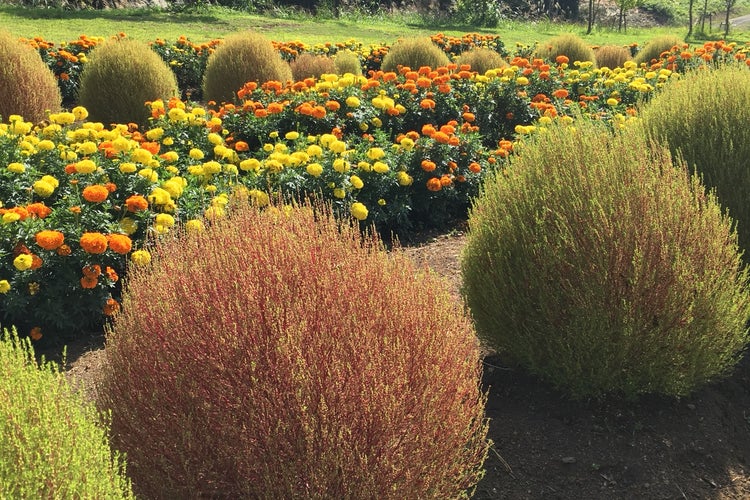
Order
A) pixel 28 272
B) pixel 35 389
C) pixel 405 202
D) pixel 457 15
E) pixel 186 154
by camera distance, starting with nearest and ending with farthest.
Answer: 1. pixel 35 389
2. pixel 28 272
3. pixel 405 202
4. pixel 186 154
5. pixel 457 15

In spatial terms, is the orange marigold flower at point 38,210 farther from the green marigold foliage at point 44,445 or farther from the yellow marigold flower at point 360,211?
the green marigold foliage at point 44,445

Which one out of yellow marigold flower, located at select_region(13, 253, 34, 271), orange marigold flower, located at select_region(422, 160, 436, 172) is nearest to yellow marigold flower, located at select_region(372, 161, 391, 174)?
orange marigold flower, located at select_region(422, 160, 436, 172)

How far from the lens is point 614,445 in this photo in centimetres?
304

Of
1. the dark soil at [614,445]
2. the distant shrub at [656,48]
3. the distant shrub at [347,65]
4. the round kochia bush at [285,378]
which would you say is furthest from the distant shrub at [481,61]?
the round kochia bush at [285,378]

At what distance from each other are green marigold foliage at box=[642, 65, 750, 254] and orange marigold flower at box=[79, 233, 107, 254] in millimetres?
3208

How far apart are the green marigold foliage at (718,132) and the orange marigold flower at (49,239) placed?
3.49 meters

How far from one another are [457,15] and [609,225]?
3160cm

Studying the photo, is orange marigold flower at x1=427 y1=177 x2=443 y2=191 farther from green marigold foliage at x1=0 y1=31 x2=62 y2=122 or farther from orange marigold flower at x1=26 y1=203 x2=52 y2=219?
green marigold foliage at x1=0 y1=31 x2=62 y2=122

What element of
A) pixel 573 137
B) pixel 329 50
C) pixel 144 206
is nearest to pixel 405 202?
pixel 144 206

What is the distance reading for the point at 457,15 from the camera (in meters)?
32.3

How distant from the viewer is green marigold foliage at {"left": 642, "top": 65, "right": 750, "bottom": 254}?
3863 mm

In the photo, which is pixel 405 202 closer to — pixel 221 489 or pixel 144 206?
pixel 144 206

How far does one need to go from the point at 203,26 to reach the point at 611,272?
20.9m

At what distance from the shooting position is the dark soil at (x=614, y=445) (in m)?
2.87
